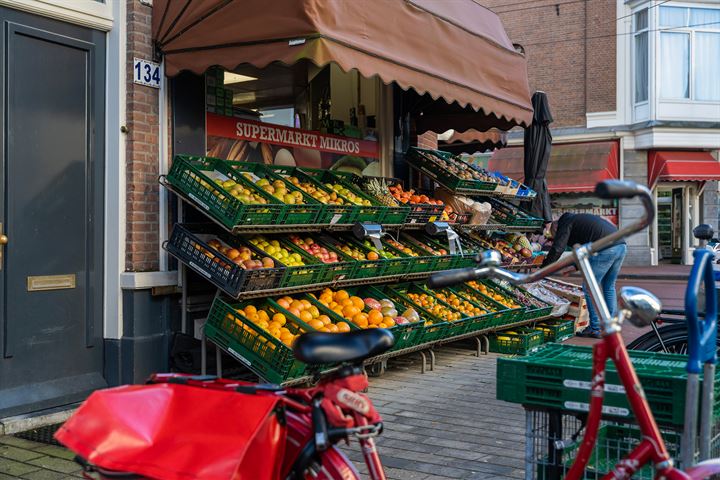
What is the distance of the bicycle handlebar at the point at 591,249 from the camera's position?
2600 millimetres

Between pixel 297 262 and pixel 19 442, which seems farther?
pixel 297 262

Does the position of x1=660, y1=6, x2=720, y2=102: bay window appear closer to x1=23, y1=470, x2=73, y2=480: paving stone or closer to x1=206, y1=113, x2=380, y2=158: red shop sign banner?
x1=206, y1=113, x2=380, y2=158: red shop sign banner

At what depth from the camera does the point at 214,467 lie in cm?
260

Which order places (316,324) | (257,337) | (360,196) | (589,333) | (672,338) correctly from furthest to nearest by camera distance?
(589,333) → (360,196) → (316,324) → (257,337) → (672,338)

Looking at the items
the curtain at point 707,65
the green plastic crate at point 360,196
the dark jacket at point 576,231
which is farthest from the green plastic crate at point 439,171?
the curtain at point 707,65

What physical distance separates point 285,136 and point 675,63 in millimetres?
21457

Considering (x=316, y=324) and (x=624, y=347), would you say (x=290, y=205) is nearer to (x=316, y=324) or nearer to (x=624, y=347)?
(x=316, y=324)

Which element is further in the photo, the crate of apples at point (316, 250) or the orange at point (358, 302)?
the orange at point (358, 302)

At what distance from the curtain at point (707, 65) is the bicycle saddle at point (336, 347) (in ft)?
85.7

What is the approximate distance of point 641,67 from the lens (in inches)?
1023

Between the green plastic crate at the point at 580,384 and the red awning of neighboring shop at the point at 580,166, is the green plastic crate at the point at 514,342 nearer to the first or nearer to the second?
the green plastic crate at the point at 580,384

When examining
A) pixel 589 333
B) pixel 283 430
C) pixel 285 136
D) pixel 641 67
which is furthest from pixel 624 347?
pixel 641 67

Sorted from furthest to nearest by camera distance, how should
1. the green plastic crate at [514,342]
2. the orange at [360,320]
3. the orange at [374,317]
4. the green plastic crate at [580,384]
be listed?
the green plastic crate at [514,342], the orange at [374,317], the orange at [360,320], the green plastic crate at [580,384]

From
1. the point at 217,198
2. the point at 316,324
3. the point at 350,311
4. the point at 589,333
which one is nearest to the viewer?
the point at 217,198
